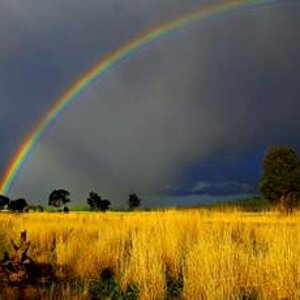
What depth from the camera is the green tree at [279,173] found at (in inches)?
2121

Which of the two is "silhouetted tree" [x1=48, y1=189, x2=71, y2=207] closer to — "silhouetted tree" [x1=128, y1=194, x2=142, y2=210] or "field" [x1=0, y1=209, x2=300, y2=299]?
"silhouetted tree" [x1=128, y1=194, x2=142, y2=210]

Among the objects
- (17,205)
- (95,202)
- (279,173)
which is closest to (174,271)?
(279,173)

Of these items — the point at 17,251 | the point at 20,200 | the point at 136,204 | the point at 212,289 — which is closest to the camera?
the point at 212,289

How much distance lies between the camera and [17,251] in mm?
8961

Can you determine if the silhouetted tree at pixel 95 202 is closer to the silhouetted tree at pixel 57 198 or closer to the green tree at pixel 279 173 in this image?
the silhouetted tree at pixel 57 198

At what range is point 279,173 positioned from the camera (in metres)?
54.7

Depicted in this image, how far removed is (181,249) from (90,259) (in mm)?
1832

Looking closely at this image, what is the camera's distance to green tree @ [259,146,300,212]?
53.9 m

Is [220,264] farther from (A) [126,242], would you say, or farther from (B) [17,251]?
(A) [126,242]

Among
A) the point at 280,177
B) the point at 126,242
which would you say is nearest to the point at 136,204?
the point at 280,177

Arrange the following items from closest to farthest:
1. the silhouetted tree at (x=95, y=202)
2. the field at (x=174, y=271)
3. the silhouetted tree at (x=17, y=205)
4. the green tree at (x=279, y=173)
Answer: the field at (x=174, y=271) < the green tree at (x=279, y=173) < the silhouetted tree at (x=17, y=205) < the silhouetted tree at (x=95, y=202)

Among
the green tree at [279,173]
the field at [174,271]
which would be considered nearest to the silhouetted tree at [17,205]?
the green tree at [279,173]

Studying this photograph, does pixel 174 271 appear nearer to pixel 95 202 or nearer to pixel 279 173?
pixel 279 173

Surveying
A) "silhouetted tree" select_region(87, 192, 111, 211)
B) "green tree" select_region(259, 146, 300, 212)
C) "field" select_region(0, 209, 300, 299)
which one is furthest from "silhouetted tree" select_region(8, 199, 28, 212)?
"field" select_region(0, 209, 300, 299)
